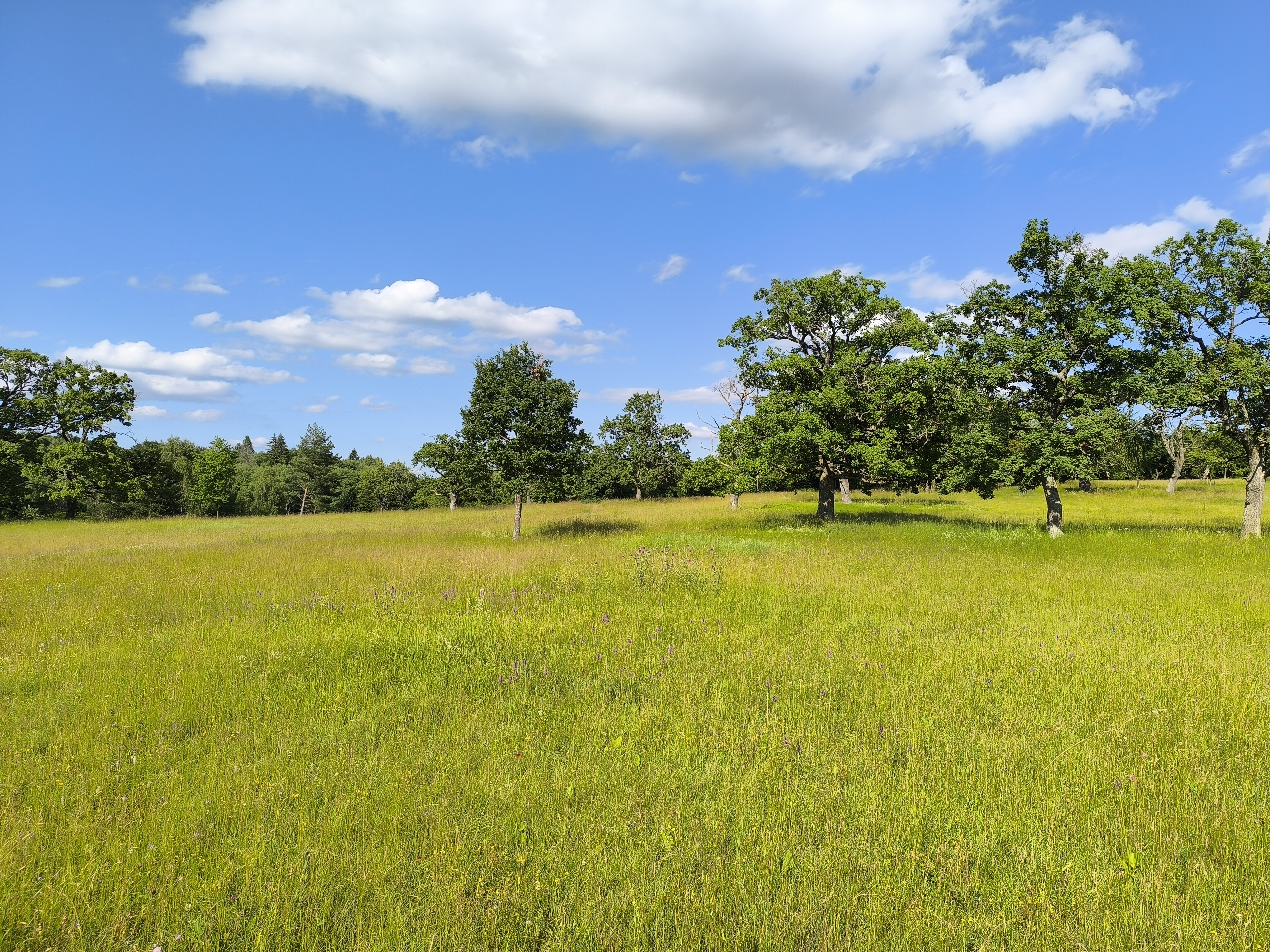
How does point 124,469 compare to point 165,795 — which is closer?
point 165,795

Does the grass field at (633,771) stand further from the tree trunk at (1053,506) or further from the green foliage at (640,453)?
the green foliage at (640,453)

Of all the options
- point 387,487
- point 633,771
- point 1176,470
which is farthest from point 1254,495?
point 387,487

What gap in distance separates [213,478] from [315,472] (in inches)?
572

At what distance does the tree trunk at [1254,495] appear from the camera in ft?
64.2

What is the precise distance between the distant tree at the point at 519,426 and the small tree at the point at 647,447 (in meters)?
39.5

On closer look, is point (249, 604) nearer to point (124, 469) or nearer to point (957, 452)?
point (957, 452)

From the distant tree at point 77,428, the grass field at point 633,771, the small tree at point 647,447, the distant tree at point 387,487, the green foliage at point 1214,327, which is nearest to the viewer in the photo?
the grass field at point 633,771

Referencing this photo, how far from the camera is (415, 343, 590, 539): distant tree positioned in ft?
72.8

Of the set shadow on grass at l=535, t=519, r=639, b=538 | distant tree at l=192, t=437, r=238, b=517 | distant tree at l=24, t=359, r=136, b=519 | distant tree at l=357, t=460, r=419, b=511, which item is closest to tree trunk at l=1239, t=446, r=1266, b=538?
shadow on grass at l=535, t=519, r=639, b=538

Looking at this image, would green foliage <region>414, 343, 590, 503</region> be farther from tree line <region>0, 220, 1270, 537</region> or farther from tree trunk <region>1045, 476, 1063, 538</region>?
tree trunk <region>1045, 476, 1063, 538</region>

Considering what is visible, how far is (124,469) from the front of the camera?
4325 centimetres

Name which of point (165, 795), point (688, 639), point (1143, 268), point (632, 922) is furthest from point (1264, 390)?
point (165, 795)

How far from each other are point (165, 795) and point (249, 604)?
6.30m

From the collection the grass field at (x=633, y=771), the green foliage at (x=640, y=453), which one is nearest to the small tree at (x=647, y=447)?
the green foliage at (x=640, y=453)
